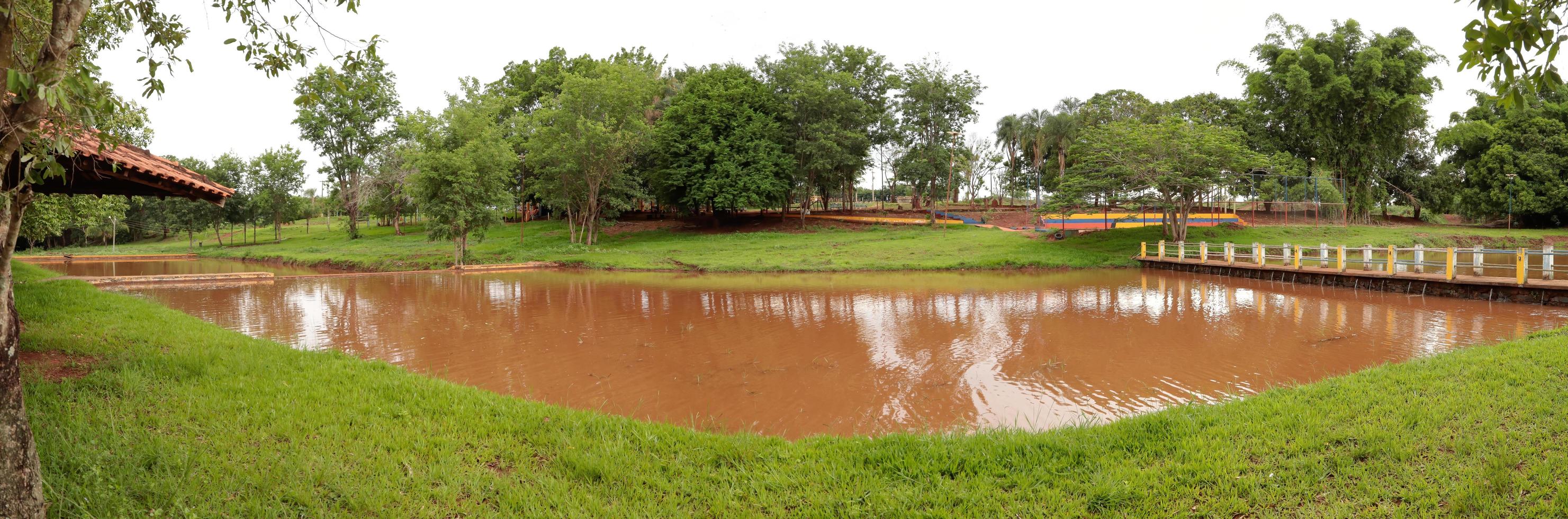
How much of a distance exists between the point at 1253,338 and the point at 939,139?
3404 centimetres

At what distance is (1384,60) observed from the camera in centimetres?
3628

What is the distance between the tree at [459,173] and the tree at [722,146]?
1146 cm

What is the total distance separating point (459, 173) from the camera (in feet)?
90.3

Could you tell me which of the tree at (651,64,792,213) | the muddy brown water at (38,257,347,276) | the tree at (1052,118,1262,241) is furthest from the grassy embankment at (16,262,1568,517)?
the tree at (651,64,792,213)

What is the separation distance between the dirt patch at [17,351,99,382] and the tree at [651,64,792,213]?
105 feet

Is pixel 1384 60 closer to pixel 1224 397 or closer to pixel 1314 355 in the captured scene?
pixel 1314 355

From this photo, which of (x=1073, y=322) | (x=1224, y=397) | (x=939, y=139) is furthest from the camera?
(x=939, y=139)

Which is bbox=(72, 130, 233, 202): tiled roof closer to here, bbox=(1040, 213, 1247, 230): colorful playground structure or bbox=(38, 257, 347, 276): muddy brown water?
bbox=(38, 257, 347, 276): muddy brown water

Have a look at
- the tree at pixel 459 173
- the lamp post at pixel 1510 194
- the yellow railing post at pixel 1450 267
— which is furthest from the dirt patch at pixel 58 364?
the lamp post at pixel 1510 194

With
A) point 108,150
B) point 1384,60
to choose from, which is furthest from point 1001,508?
point 1384,60

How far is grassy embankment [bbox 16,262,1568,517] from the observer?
3.79 metres

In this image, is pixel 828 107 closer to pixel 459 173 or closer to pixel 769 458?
pixel 459 173

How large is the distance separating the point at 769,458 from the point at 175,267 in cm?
3890

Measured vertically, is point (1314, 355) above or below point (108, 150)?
below
